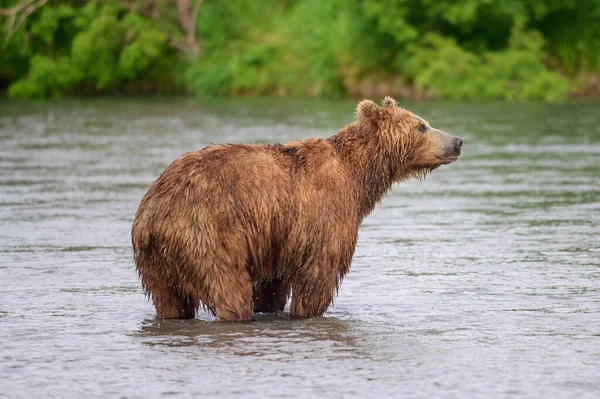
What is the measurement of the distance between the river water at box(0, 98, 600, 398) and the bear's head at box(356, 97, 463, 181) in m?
1.04

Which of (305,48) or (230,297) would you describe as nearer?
(230,297)

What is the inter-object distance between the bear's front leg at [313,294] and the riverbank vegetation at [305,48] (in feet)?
106

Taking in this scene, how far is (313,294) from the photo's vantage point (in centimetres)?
802

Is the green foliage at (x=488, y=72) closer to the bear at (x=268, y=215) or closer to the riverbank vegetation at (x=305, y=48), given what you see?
the riverbank vegetation at (x=305, y=48)

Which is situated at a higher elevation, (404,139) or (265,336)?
(404,139)

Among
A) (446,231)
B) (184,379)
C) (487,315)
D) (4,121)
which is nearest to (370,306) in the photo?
(487,315)

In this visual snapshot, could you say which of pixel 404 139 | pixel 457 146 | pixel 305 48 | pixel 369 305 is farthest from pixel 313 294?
pixel 305 48

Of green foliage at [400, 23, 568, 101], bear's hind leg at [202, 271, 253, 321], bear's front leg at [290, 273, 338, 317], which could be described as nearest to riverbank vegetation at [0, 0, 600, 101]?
green foliage at [400, 23, 568, 101]

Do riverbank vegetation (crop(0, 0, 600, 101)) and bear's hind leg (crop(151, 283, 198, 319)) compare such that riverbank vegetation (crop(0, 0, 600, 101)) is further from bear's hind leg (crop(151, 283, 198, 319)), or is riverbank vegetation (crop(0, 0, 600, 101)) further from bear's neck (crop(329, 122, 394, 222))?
bear's hind leg (crop(151, 283, 198, 319))

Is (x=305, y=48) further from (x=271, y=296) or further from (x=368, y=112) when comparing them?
(x=271, y=296)

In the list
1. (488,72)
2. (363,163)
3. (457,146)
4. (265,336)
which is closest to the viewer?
(265,336)

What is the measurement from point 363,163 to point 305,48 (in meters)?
37.2

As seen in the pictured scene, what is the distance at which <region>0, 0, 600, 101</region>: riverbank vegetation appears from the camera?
135 feet

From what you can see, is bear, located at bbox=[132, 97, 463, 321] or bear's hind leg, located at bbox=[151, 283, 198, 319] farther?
bear's hind leg, located at bbox=[151, 283, 198, 319]
